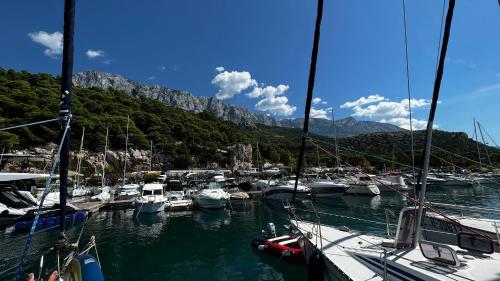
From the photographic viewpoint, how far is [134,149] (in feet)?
216

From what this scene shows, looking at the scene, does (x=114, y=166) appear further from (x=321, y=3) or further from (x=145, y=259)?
(x=321, y=3)

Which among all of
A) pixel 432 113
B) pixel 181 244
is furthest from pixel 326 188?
pixel 432 113

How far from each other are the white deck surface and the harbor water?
2.57m

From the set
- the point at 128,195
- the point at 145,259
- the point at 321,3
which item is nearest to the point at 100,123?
the point at 128,195

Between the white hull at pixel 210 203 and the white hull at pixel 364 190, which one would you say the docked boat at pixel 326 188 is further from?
the white hull at pixel 210 203

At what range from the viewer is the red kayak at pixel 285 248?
13.7 meters

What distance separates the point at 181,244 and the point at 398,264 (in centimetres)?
1552

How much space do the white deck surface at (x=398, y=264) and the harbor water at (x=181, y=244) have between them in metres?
2.57

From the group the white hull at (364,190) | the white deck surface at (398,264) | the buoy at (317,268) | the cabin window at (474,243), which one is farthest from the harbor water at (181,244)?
the white hull at (364,190)

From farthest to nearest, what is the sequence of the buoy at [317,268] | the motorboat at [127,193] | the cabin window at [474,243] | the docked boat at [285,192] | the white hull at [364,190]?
the white hull at [364,190]
the docked boat at [285,192]
the motorboat at [127,193]
the buoy at [317,268]
the cabin window at [474,243]

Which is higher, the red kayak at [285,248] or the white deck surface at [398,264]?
the white deck surface at [398,264]

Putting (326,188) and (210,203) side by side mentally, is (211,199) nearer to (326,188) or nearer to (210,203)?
(210,203)

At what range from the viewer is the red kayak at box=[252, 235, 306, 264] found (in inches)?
538

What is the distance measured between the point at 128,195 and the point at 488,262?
37.7 m
